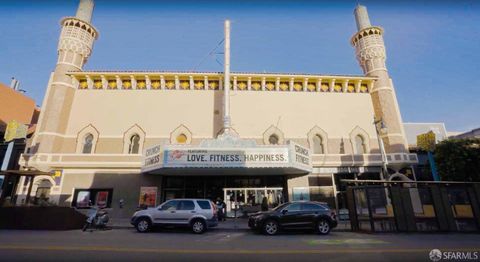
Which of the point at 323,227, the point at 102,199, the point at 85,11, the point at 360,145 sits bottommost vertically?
the point at 323,227

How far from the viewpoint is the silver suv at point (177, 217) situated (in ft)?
36.3

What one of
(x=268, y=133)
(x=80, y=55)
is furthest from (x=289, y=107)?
(x=80, y=55)

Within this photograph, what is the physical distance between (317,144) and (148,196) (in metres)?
14.9

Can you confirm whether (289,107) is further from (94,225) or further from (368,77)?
(94,225)

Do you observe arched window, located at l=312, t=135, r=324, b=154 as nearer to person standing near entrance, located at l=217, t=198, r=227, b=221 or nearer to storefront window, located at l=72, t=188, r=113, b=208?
person standing near entrance, located at l=217, t=198, r=227, b=221

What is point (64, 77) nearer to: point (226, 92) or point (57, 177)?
point (57, 177)

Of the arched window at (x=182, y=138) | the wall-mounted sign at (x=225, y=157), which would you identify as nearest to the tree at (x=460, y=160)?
the wall-mounted sign at (x=225, y=157)

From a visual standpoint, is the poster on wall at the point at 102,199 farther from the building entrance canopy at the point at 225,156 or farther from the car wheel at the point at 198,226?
the car wheel at the point at 198,226

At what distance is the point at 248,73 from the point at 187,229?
14.9m

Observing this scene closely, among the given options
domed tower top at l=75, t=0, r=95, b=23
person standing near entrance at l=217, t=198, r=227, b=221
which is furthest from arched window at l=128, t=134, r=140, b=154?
domed tower top at l=75, t=0, r=95, b=23

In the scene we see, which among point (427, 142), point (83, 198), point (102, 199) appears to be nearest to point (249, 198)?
point (102, 199)

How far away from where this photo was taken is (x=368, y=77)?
2244 cm

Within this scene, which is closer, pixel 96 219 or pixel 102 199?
pixel 96 219

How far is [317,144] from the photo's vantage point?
2091 centimetres
